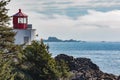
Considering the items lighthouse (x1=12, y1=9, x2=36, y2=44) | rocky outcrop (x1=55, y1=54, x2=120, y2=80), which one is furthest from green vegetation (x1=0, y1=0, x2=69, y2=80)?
rocky outcrop (x1=55, y1=54, x2=120, y2=80)

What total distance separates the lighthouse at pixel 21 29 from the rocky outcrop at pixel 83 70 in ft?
27.3

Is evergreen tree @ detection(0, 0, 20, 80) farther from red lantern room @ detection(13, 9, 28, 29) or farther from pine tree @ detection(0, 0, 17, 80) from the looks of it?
red lantern room @ detection(13, 9, 28, 29)

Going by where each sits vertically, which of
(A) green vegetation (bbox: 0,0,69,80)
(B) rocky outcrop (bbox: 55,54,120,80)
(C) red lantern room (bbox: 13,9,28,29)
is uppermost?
(C) red lantern room (bbox: 13,9,28,29)

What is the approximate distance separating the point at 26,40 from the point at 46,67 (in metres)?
9.91

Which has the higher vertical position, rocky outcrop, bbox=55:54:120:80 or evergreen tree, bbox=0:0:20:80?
evergreen tree, bbox=0:0:20:80

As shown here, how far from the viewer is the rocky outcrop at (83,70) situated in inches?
2102

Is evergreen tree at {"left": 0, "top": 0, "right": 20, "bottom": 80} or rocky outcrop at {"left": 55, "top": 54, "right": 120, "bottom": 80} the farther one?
rocky outcrop at {"left": 55, "top": 54, "right": 120, "bottom": 80}

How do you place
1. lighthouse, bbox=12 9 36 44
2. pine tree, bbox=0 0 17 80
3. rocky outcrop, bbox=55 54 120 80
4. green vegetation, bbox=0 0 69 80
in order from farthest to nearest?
Answer: rocky outcrop, bbox=55 54 120 80 < lighthouse, bbox=12 9 36 44 < green vegetation, bbox=0 0 69 80 < pine tree, bbox=0 0 17 80

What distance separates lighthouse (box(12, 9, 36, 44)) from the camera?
42562 mm

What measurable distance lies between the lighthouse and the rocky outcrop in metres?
8.32

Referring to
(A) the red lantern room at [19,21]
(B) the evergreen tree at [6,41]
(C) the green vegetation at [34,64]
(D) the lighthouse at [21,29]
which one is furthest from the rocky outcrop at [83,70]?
(B) the evergreen tree at [6,41]

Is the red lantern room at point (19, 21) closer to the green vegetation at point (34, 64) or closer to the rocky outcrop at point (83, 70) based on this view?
the green vegetation at point (34, 64)

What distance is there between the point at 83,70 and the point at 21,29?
59.4 ft

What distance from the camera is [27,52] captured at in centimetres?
3497
